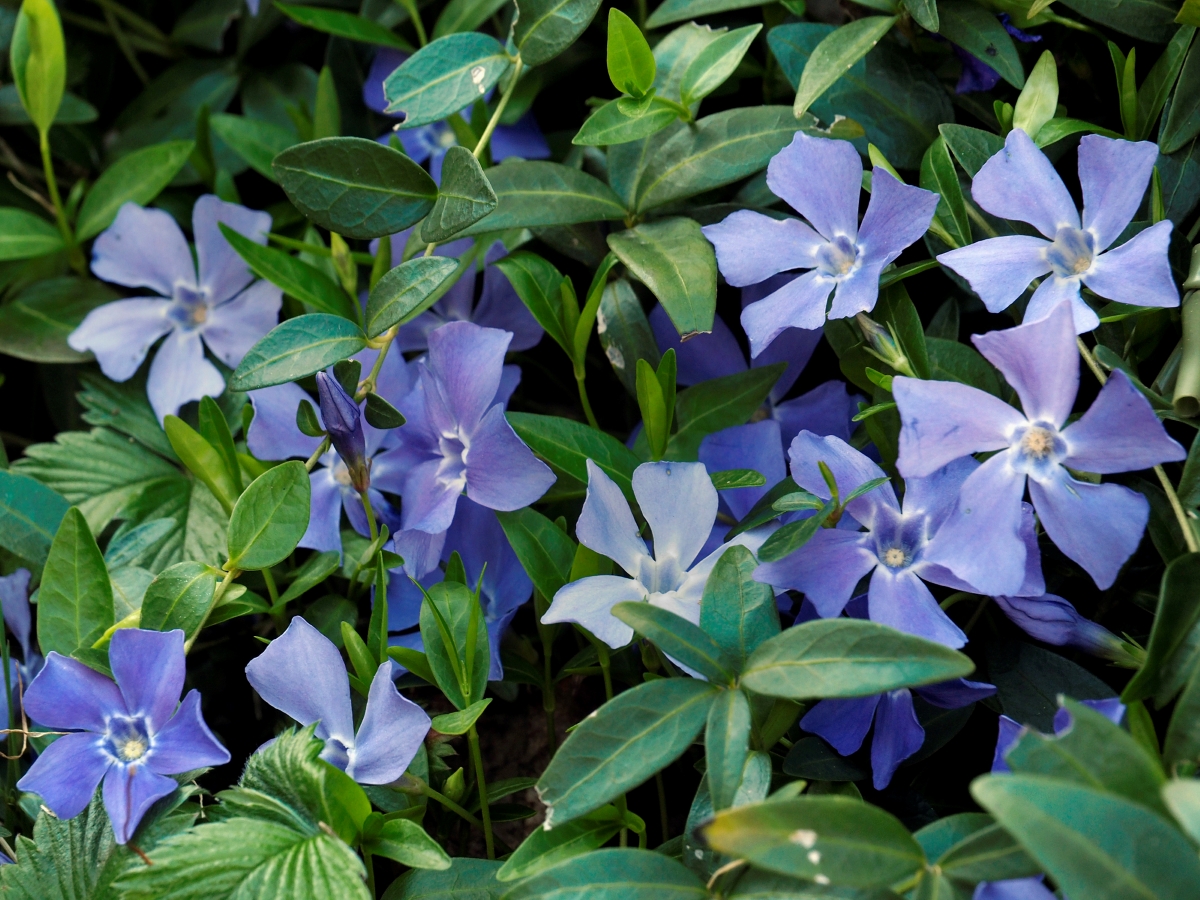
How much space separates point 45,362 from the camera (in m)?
1.11

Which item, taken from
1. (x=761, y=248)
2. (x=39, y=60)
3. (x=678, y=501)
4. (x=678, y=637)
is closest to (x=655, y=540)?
(x=678, y=501)

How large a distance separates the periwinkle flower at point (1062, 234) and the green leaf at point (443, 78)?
15.8 inches

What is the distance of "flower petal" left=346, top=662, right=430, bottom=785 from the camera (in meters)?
0.70

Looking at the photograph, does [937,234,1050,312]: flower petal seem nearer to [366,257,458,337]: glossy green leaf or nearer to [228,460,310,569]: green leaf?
[366,257,458,337]: glossy green leaf

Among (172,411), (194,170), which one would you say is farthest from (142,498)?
(194,170)

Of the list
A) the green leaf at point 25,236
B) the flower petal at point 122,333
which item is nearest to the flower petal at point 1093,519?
the flower petal at point 122,333

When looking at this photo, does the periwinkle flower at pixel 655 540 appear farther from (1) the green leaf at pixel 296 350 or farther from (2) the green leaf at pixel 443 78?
(2) the green leaf at pixel 443 78

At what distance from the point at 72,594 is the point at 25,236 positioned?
0.48m

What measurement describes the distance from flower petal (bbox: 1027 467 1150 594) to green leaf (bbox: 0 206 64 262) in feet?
3.17

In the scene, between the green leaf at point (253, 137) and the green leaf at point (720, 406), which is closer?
the green leaf at point (720, 406)

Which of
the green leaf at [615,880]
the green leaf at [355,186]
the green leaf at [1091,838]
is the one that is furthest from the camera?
the green leaf at [355,186]

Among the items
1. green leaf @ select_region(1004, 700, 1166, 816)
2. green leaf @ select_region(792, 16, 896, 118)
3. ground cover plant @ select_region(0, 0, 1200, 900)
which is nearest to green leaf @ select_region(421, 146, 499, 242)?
ground cover plant @ select_region(0, 0, 1200, 900)

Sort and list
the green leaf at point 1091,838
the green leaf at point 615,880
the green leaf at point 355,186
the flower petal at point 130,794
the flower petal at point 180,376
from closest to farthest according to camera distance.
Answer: the green leaf at point 1091,838 < the green leaf at point 615,880 < the flower petal at point 130,794 < the green leaf at point 355,186 < the flower petal at point 180,376

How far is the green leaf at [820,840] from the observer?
0.51 meters
